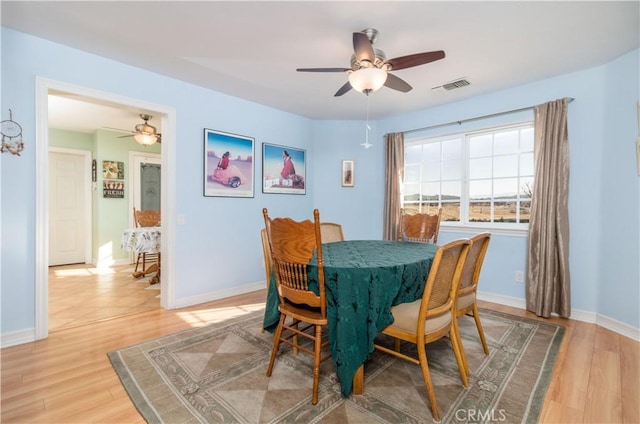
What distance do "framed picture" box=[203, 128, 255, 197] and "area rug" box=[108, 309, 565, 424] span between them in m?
1.74

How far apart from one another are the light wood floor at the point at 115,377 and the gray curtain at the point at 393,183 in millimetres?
2105

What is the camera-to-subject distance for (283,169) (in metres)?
4.27

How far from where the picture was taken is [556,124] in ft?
9.66

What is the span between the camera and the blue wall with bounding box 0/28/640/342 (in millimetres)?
2340

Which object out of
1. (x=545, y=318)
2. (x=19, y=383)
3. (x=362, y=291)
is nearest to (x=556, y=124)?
(x=545, y=318)

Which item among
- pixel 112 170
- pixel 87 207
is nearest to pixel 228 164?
pixel 112 170

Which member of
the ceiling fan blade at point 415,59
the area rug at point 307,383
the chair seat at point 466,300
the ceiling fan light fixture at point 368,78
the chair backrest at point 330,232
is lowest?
the area rug at point 307,383

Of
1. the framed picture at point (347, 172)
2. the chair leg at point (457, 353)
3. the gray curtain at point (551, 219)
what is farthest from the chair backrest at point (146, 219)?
the gray curtain at point (551, 219)

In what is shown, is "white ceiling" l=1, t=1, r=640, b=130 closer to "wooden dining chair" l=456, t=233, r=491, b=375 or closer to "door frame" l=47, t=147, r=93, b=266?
"wooden dining chair" l=456, t=233, r=491, b=375

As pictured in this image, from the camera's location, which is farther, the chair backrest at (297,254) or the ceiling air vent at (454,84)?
the ceiling air vent at (454,84)

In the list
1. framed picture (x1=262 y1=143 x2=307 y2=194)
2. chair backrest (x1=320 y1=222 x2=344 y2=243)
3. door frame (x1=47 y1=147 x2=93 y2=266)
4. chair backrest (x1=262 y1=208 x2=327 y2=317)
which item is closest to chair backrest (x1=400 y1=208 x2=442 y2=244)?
chair backrest (x1=320 y1=222 x2=344 y2=243)

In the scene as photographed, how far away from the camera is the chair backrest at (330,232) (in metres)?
2.98

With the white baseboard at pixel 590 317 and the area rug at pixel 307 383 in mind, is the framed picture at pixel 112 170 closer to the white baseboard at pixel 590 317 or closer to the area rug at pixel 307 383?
the area rug at pixel 307 383

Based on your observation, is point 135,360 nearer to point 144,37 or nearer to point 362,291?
point 362,291
